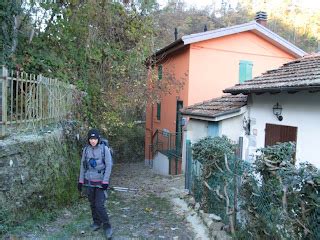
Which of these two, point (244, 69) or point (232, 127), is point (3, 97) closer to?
point (232, 127)

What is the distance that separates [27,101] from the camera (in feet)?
21.5

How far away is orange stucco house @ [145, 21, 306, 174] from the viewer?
562 inches

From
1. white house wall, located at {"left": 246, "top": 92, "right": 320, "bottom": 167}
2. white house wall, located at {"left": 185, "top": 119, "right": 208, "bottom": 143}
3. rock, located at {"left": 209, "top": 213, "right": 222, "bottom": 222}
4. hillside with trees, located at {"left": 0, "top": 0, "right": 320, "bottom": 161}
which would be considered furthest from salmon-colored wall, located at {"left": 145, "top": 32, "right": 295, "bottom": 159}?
rock, located at {"left": 209, "top": 213, "right": 222, "bottom": 222}

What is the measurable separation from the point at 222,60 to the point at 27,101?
10.0 m

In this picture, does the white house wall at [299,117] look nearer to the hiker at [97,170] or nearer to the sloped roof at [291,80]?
the sloped roof at [291,80]

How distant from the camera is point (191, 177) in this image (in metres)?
8.18

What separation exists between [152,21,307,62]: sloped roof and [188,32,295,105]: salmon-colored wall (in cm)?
32

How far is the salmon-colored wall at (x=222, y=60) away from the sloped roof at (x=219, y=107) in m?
2.69

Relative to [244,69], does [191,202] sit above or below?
below

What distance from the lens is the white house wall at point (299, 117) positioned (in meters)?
6.98

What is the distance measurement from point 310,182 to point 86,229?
3.77m

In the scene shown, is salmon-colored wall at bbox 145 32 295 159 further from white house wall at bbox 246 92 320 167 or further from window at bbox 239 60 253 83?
white house wall at bbox 246 92 320 167

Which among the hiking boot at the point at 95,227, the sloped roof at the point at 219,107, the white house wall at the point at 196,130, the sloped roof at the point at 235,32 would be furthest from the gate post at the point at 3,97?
the sloped roof at the point at 235,32

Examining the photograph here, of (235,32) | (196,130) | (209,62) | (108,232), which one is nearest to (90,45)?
(196,130)
